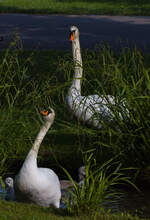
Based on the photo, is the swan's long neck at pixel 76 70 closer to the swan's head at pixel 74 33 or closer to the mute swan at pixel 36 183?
the swan's head at pixel 74 33

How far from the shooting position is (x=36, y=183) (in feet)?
14.6

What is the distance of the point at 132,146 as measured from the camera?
4648 mm

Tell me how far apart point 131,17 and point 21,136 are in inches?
490

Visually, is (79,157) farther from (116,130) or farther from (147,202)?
(147,202)

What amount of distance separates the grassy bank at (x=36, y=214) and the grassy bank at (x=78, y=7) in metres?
13.8

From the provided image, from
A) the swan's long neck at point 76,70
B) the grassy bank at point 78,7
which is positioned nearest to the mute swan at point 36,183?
the swan's long neck at point 76,70

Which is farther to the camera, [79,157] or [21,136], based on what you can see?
[79,157]

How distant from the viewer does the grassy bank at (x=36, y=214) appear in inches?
151

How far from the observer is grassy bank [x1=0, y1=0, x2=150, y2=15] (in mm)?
17703

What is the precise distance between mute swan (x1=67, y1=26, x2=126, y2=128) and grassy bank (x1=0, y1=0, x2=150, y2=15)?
11656 millimetres

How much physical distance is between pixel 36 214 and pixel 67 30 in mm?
10913

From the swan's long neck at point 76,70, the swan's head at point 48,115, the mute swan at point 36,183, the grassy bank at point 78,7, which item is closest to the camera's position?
the mute swan at point 36,183

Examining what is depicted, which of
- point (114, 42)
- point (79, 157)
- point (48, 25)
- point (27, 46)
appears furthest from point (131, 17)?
point (79, 157)

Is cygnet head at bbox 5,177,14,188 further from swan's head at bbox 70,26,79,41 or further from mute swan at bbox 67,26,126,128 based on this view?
swan's head at bbox 70,26,79,41
